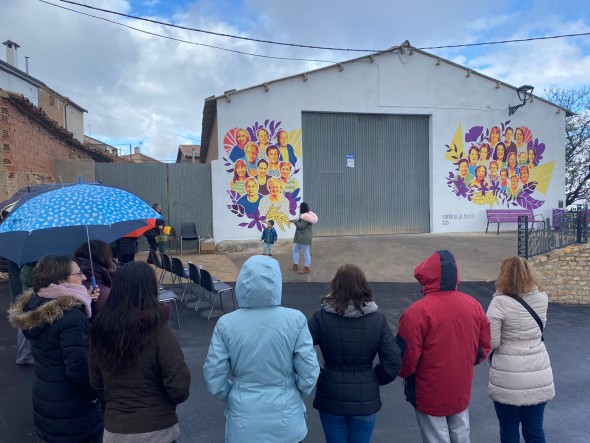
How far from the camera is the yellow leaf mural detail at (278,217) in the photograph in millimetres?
13727

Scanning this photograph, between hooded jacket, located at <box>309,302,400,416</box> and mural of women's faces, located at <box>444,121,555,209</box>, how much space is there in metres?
13.6

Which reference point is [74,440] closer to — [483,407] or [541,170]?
[483,407]

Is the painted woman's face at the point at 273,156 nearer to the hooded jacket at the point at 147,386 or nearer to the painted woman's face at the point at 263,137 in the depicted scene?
the painted woman's face at the point at 263,137

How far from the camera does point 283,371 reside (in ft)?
8.05

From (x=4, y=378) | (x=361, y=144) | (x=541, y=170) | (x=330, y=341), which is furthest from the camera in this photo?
(x=541, y=170)

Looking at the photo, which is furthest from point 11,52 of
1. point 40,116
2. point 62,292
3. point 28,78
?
point 62,292

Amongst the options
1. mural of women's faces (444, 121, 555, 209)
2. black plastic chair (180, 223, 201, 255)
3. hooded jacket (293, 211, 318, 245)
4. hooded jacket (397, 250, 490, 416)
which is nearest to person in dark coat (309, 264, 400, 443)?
hooded jacket (397, 250, 490, 416)

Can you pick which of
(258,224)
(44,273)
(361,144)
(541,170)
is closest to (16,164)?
(258,224)

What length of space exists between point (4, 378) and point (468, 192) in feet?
46.7

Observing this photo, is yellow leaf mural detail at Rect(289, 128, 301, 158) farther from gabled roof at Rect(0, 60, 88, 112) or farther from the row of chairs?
gabled roof at Rect(0, 60, 88, 112)

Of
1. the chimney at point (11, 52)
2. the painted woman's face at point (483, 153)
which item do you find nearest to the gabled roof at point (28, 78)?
the chimney at point (11, 52)

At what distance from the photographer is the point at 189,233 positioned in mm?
13266

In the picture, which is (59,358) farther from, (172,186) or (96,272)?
(172,186)

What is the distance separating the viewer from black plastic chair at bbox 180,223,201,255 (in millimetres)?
13016
